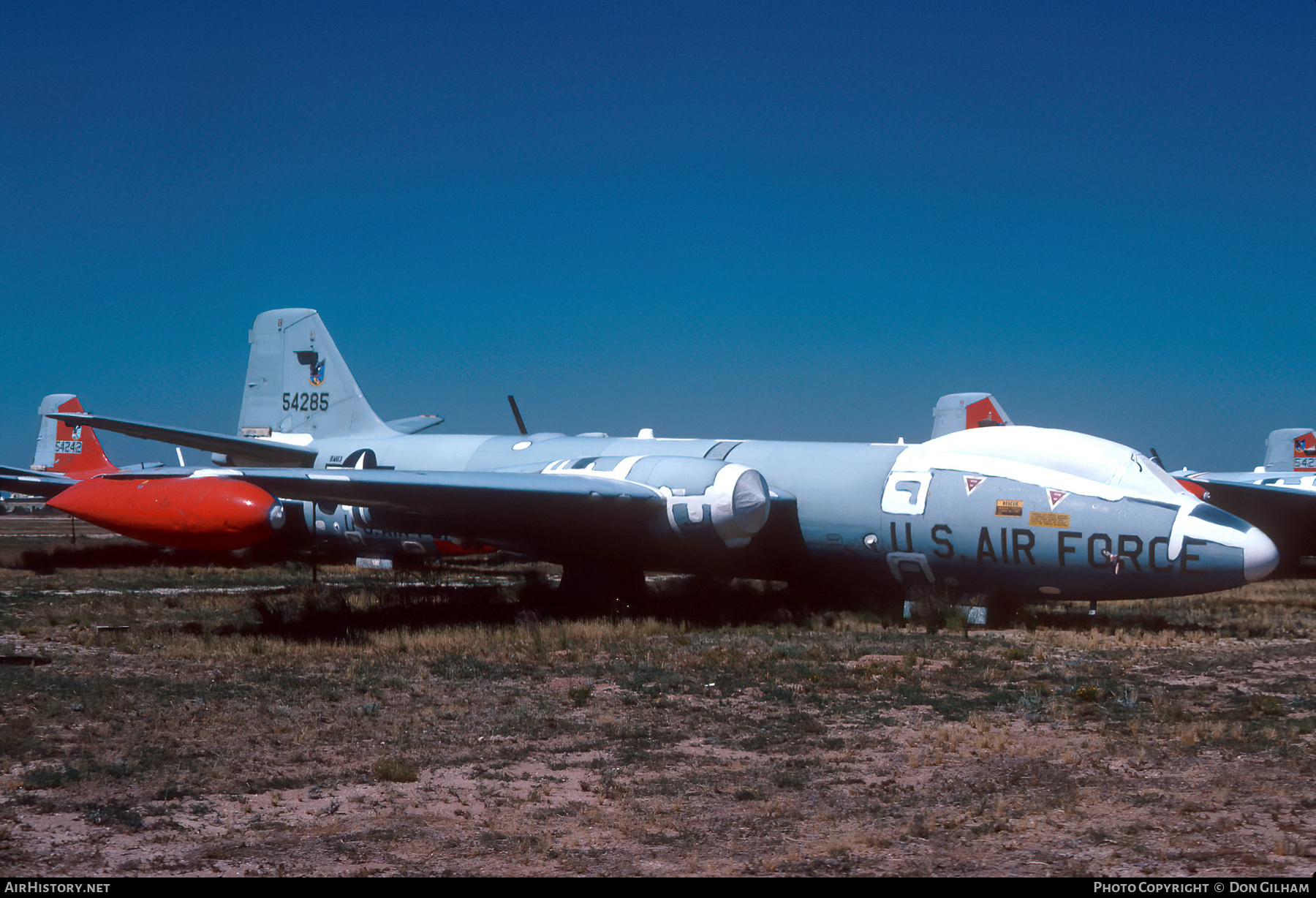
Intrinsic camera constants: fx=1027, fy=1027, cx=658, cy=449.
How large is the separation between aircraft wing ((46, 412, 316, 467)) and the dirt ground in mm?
4404

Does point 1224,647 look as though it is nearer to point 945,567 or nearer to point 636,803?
point 945,567

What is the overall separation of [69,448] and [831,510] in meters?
28.1

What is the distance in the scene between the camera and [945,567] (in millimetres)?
13469

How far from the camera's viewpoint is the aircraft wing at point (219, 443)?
1762 centimetres

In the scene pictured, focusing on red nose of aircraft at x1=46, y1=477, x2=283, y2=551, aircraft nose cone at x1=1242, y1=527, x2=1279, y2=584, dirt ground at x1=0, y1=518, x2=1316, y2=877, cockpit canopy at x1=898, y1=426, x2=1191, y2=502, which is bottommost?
dirt ground at x1=0, y1=518, x2=1316, y2=877

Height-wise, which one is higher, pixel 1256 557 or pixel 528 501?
pixel 528 501

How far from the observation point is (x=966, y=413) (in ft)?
70.5

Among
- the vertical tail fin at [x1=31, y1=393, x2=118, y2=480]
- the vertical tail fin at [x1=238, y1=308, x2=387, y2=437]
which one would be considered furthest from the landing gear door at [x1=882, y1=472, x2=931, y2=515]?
the vertical tail fin at [x1=31, y1=393, x2=118, y2=480]

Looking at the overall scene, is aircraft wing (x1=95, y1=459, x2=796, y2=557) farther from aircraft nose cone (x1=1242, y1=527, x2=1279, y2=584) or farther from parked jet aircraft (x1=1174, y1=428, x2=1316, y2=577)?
parked jet aircraft (x1=1174, y1=428, x2=1316, y2=577)

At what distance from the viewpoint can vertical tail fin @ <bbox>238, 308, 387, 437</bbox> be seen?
2116cm

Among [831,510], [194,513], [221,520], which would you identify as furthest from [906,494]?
[194,513]

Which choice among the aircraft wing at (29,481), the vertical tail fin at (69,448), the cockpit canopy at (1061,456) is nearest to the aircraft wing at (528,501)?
the cockpit canopy at (1061,456)

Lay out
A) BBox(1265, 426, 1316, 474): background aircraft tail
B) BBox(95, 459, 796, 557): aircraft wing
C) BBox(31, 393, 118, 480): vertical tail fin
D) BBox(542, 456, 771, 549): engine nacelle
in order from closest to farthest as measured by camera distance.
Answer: BBox(95, 459, 796, 557): aircraft wing < BBox(542, 456, 771, 549): engine nacelle < BBox(31, 393, 118, 480): vertical tail fin < BBox(1265, 426, 1316, 474): background aircraft tail

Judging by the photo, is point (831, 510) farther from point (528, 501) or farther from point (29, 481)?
point (29, 481)
